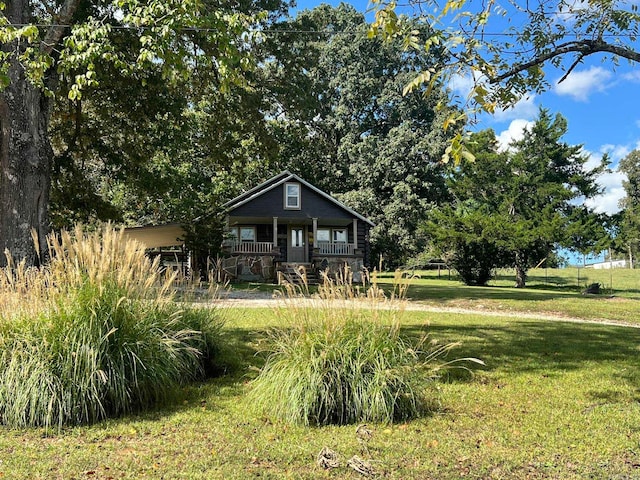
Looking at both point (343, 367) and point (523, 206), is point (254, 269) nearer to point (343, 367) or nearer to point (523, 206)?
point (523, 206)

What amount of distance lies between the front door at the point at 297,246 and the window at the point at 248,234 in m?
1.94

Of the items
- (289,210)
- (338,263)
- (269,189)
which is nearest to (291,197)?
(289,210)

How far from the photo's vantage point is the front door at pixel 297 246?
1075 inches

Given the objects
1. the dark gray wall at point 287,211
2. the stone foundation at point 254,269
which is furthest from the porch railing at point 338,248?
the stone foundation at point 254,269

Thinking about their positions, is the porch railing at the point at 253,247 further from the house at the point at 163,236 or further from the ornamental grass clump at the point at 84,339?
the ornamental grass clump at the point at 84,339

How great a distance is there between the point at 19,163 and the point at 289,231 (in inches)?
738

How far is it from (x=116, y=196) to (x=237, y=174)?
1453 centimetres

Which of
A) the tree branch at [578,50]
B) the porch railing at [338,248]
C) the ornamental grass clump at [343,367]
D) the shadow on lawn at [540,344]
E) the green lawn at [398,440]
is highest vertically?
the tree branch at [578,50]

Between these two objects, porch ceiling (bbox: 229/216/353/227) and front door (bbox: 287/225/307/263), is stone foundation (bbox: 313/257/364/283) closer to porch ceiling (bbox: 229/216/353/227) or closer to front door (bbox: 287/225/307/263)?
porch ceiling (bbox: 229/216/353/227)

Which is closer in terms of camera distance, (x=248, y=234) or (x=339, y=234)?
(x=248, y=234)

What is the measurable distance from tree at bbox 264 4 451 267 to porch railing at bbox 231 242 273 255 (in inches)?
291

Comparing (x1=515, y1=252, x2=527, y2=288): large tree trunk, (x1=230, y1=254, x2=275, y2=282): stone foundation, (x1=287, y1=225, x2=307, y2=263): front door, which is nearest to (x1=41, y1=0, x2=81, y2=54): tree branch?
(x1=230, y1=254, x2=275, y2=282): stone foundation

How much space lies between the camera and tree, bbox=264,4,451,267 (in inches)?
1273

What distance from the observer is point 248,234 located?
2684 cm
